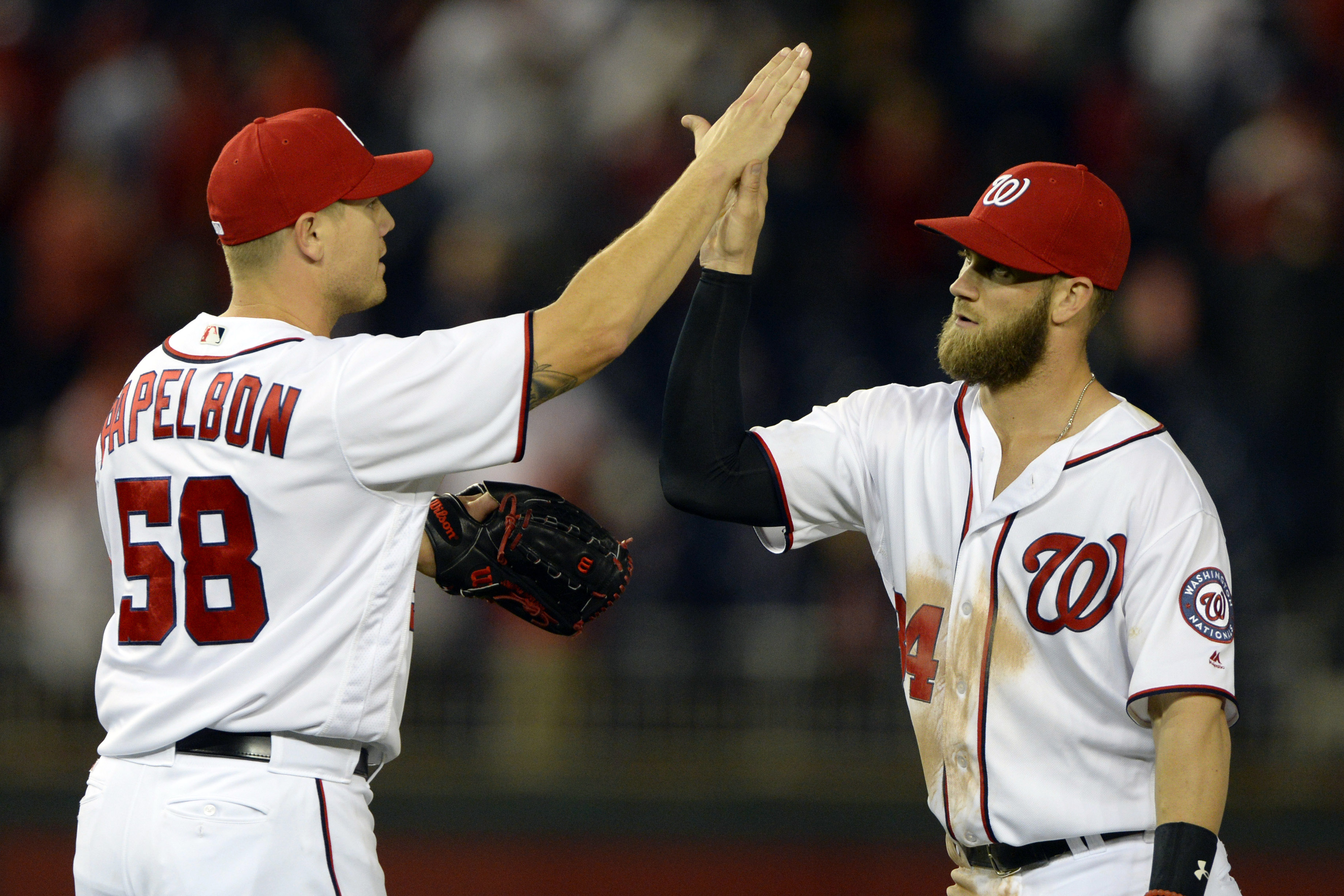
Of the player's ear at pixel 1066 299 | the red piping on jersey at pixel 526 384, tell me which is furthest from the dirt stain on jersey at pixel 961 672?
the red piping on jersey at pixel 526 384

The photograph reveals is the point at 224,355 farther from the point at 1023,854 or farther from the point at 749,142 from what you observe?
the point at 1023,854

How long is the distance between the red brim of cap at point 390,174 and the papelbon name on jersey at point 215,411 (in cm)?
44

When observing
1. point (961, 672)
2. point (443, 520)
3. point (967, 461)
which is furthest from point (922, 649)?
point (443, 520)

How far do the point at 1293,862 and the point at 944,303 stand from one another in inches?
109

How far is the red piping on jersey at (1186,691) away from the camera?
2611 millimetres

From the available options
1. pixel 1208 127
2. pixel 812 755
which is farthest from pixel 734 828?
pixel 1208 127

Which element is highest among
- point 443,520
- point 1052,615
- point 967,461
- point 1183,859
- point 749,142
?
point 749,142

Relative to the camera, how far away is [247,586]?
259 cm

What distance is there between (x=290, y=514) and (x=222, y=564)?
149 millimetres

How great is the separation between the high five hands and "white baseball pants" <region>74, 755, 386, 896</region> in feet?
4.22

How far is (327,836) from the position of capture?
2566 mm

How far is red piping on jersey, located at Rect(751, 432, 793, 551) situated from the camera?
121 inches

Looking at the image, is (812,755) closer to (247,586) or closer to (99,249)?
(247,586)

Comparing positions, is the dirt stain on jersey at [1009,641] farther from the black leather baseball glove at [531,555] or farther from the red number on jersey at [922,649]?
the black leather baseball glove at [531,555]
